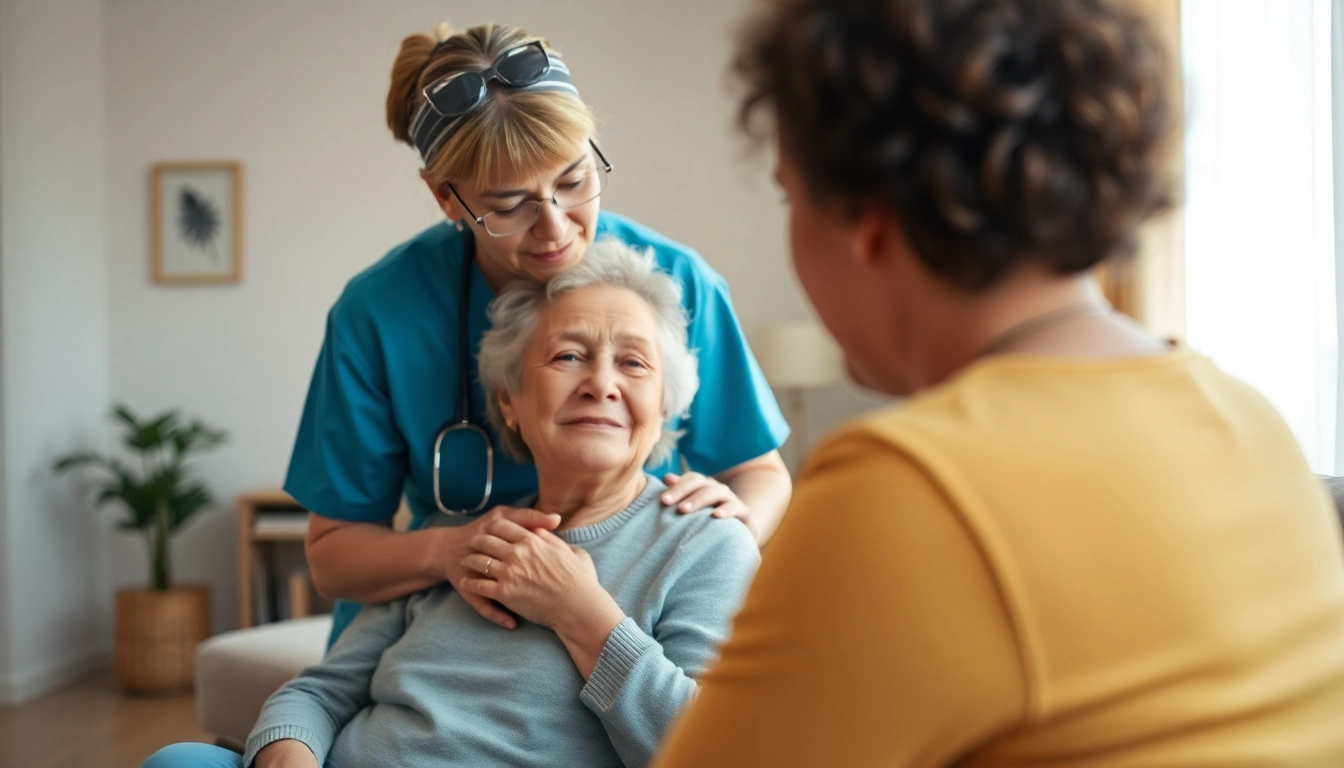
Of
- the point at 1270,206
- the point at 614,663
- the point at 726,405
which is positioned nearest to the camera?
the point at 614,663

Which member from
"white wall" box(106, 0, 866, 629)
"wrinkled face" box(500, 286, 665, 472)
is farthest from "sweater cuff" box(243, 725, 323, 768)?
"white wall" box(106, 0, 866, 629)

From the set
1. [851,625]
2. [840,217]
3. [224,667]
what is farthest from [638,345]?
[224,667]

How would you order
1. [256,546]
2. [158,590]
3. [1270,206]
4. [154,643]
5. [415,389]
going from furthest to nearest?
1. [256,546]
2. [158,590]
3. [154,643]
4. [1270,206]
5. [415,389]

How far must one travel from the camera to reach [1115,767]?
24.3 inches

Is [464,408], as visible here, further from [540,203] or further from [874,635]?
[874,635]

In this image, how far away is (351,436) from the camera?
1.83 metres

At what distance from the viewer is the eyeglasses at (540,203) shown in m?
1.69

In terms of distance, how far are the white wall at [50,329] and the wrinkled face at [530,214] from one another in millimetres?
3790

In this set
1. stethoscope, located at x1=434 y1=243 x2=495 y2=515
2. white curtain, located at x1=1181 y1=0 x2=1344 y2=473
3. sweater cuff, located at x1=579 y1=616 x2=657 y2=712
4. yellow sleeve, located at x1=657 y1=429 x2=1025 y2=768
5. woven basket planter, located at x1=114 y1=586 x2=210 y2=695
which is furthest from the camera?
woven basket planter, located at x1=114 y1=586 x2=210 y2=695

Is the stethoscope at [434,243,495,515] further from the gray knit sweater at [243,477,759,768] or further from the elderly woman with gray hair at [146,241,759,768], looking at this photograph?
the gray knit sweater at [243,477,759,768]

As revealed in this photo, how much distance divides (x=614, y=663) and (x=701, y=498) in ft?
1.08

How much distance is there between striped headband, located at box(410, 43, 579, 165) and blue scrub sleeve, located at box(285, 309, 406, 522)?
330 millimetres

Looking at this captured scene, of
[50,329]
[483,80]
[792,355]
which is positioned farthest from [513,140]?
[50,329]

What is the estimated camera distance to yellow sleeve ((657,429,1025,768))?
0.60 meters
